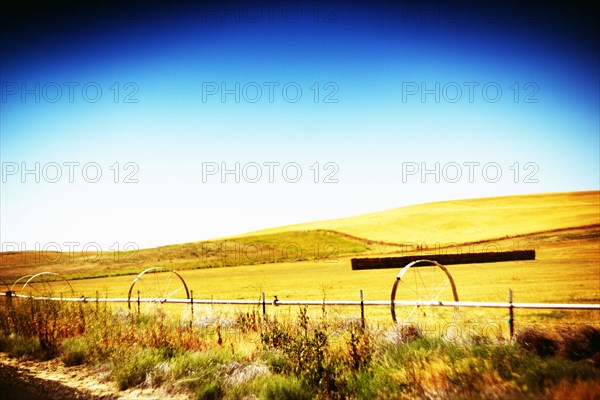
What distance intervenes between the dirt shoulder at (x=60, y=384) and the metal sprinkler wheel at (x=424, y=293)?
318 inches

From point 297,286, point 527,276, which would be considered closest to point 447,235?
point 527,276

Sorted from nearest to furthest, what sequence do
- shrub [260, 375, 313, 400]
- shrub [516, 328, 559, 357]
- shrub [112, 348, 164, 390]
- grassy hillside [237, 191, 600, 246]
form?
shrub [260, 375, 313, 400] → shrub [516, 328, 559, 357] → shrub [112, 348, 164, 390] → grassy hillside [237, 191, 600, 246]

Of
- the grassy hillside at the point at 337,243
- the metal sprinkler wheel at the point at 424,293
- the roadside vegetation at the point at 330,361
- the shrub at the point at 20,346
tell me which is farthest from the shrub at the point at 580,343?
the grassy hillside at the point at 337,243

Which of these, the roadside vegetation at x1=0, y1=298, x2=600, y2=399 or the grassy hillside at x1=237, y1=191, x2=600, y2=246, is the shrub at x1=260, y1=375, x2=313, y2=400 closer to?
the roadside vegetation at x1=0, y1=298, x2=600, y2=399

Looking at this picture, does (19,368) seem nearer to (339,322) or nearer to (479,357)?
(339,322)

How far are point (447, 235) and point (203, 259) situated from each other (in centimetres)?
3579

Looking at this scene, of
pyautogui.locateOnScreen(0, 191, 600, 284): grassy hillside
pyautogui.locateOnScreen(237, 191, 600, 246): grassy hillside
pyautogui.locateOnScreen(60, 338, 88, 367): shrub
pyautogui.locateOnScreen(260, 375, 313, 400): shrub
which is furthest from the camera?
pyautogui.locateOnScreen(237, 191, 600, 246): grassy hillside

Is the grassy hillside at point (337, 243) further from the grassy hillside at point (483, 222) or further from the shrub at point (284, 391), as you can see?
the shrub at point (284, 391)

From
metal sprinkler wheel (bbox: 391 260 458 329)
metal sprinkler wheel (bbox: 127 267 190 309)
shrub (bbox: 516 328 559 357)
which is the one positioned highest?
shrub (bbox: 516 328 559 357)

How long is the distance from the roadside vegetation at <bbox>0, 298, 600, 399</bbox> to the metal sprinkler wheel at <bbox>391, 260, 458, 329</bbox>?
426 centimetres

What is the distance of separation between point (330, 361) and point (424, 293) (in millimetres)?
18391

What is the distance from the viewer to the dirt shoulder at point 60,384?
22.7ft

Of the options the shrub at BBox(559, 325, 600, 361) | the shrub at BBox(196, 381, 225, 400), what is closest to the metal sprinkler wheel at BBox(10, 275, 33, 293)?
the shrub at BBox(196, 381, 225, 400)

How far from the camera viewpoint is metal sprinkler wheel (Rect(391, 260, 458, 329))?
14.8 metres
